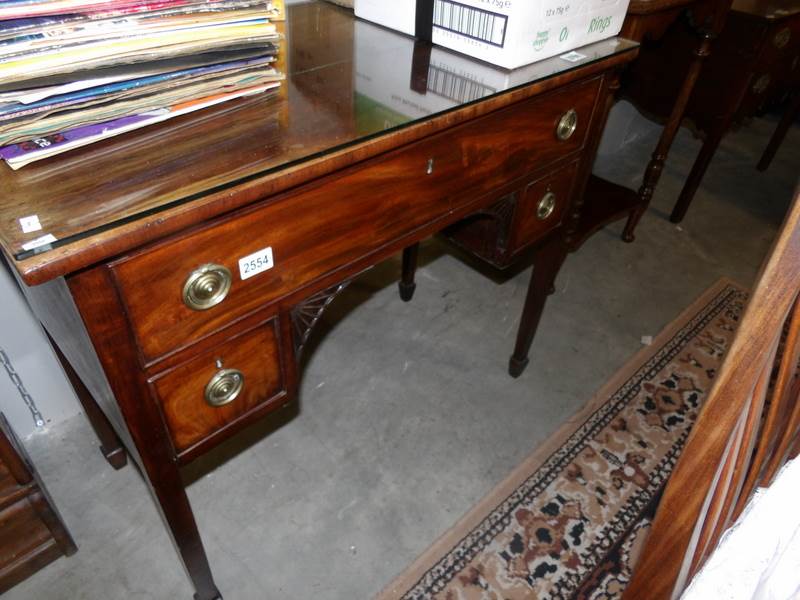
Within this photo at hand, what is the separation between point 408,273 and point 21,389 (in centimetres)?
97

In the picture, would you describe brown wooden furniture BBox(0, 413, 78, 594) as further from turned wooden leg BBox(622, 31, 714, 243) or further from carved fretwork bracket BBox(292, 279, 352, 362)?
turned wooden leg BBox(622, 31, 714, 243)

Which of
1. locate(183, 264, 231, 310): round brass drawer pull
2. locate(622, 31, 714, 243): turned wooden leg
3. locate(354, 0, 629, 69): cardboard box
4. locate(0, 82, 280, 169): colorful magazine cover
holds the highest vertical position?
locate(354, 0, 629, 69): cardboard box

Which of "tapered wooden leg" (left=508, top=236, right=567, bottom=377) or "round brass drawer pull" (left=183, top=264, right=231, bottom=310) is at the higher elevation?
"round brass drawer pull" (left=183, top=264, right=231, bottom=310)

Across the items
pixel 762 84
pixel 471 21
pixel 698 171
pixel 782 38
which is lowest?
pixel 698 171

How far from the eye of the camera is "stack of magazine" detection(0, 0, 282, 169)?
1.80ft

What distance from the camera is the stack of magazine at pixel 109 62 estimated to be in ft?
1.80

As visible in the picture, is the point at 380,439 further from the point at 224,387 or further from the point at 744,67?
the point at 744,67

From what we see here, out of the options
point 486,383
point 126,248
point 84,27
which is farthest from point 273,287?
point 486,383

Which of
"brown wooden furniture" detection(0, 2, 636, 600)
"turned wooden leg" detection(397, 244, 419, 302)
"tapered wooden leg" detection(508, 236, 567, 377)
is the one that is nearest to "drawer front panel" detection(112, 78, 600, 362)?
"brown wooden furniture" detection(0, 2, 636, 600)

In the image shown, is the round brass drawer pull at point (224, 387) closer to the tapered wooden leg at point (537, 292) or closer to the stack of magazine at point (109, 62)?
the stack of magazine at point (109, 62)

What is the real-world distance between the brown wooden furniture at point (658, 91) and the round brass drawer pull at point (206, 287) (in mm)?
1336

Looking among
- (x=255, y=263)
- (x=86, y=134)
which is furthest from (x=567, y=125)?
(x=86, y=134)

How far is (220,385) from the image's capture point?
73 cm

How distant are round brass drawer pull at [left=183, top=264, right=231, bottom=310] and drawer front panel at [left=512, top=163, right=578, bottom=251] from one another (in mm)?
597
